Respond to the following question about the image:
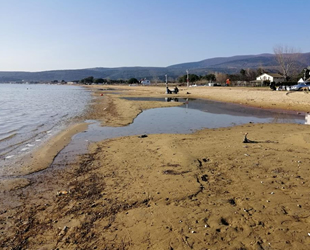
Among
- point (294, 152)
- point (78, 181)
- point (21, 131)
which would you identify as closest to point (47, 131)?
point (21, 131)

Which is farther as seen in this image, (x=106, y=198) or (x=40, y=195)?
(x=40, y=195)

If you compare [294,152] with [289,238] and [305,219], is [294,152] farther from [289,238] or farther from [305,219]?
[289,238]

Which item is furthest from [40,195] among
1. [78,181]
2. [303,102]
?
[303,102]

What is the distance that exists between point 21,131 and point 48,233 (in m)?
14.0

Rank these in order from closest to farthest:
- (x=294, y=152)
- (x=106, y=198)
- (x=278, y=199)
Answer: (x=278, y=199)
(x=106, y=198)
(x=294, y=152)

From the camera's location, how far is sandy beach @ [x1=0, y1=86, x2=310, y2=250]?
15.0ft

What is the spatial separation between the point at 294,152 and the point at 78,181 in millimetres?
7698

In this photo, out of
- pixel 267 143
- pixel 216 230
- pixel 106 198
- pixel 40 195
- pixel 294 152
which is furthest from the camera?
pixel 267 143

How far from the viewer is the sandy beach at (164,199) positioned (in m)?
4.56

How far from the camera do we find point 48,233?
4.95 m

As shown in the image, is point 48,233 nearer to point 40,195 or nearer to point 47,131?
point 40,195

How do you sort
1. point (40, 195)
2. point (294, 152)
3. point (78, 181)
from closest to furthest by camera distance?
point (40, 195) < point (78, 181) < point (294, 152)

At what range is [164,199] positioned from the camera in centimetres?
605

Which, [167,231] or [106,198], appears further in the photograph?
[106,198]
